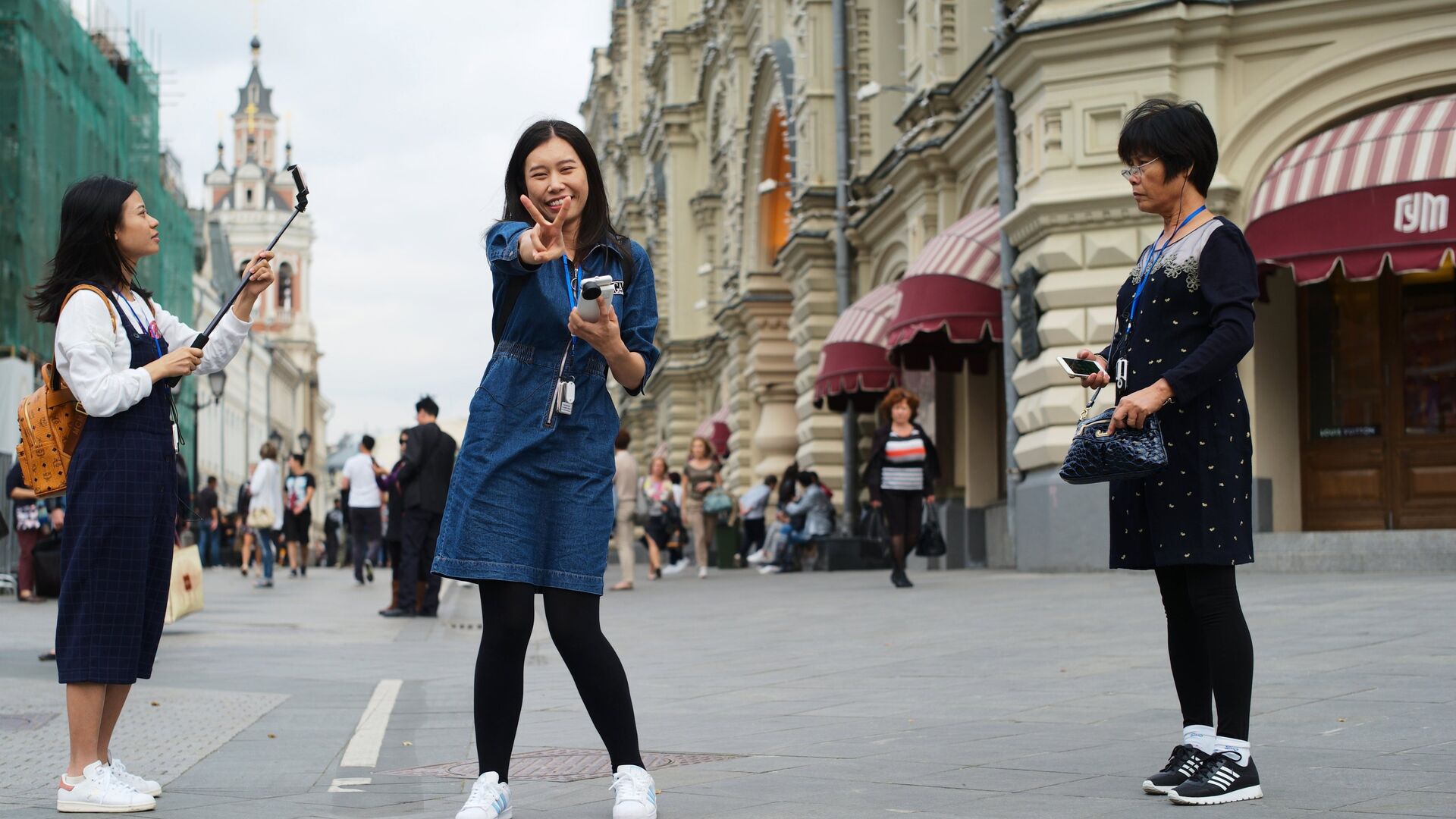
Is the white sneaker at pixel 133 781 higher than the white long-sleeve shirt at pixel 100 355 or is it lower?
lower

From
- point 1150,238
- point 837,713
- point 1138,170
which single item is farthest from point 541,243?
point 1150,238

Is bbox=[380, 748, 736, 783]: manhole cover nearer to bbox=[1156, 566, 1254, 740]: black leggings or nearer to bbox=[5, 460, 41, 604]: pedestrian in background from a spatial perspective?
bbox=[1156, 566, 1254, 740]: black leggings

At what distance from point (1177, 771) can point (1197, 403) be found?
1.04 m

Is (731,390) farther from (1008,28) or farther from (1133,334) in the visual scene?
(1133,334)

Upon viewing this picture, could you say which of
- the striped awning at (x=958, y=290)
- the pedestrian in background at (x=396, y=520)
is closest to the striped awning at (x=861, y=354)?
the striped awning at (x=958, y=290)

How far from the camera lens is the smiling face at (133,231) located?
581cm

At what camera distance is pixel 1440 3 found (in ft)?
53.5

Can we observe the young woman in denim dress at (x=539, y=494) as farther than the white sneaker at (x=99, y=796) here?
No

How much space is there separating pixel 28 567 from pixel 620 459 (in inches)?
243

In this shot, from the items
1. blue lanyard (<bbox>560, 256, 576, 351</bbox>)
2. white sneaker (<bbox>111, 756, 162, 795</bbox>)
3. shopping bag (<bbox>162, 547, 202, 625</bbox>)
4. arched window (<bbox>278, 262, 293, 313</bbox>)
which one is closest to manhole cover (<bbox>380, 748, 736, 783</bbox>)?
white sneaker (<bbox>111, 756, 162, 795</bbox>)

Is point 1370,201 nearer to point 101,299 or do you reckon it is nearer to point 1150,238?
point 1150,238

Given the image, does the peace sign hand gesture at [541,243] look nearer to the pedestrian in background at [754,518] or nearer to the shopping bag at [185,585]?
the shopping bag at [185,585]

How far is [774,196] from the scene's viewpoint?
3662cm

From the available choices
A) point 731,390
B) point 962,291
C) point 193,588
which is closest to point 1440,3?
point 962,291
